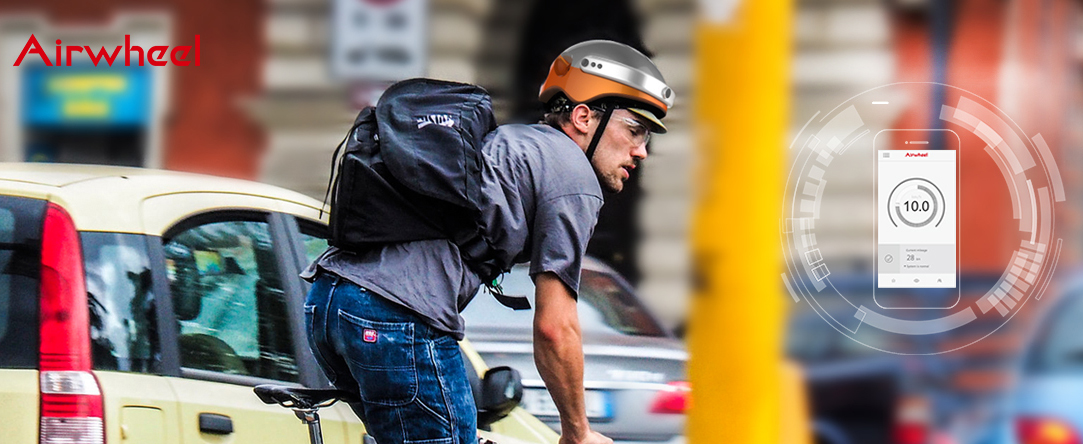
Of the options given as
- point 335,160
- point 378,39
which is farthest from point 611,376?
point 378,39

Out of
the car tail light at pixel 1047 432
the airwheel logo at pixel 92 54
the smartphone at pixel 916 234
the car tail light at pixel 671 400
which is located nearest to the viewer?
the car tail light at pixel 1047 432

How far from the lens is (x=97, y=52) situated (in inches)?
312

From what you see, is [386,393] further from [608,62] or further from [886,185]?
[886,185]

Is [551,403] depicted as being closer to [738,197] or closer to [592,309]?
[592,309]

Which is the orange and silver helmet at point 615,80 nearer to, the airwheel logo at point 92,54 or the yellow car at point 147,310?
the yellow car at point 147,310

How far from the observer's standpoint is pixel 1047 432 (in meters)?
4.57

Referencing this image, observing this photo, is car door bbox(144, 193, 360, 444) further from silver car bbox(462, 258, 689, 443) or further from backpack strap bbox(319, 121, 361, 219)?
silver car bbox(462, 258, 689, 443)

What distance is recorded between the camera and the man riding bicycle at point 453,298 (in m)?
2.28

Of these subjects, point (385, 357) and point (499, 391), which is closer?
point (385, 357)

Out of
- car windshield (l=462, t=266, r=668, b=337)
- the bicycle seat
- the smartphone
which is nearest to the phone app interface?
the smartphone

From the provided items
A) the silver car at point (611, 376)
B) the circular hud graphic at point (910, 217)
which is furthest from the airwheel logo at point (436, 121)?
the circular hud graphic at point (910, 217)

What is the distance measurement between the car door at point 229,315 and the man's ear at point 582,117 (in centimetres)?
86

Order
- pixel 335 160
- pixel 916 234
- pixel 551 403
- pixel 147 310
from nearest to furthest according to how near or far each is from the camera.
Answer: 1. pixel 147 310
2. pixel 335 160
3. pixel 551 403
4. pixel 916 234

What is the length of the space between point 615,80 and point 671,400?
2645mm
